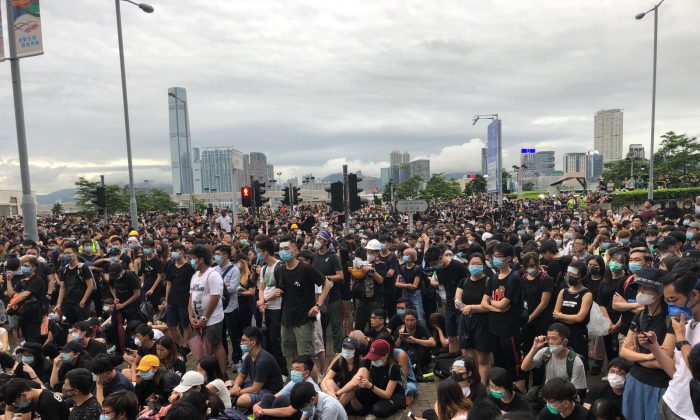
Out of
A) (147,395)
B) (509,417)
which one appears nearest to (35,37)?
(147,395)

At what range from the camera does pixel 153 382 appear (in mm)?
4695

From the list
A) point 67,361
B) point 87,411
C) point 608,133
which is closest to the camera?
point 87,411

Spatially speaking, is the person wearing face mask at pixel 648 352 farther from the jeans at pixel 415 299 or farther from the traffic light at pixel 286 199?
the traffic light at pixel 286 199

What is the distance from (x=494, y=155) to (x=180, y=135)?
27.8 metres

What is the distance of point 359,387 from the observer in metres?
5.05

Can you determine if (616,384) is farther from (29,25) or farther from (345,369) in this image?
(29,25)

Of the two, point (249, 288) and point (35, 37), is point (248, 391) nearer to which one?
point (249, 288)

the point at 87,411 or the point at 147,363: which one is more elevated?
the point at 147,363

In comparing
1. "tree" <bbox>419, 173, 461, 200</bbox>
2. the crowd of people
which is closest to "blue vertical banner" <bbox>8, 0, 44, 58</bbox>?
the crowd of people

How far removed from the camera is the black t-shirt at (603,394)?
3.96 meters

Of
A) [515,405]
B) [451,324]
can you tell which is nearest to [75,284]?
[451,324]

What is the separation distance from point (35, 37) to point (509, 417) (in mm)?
11443

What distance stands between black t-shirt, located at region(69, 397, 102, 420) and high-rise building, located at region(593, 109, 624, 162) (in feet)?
505

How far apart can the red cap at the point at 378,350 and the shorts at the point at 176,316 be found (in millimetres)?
2938
